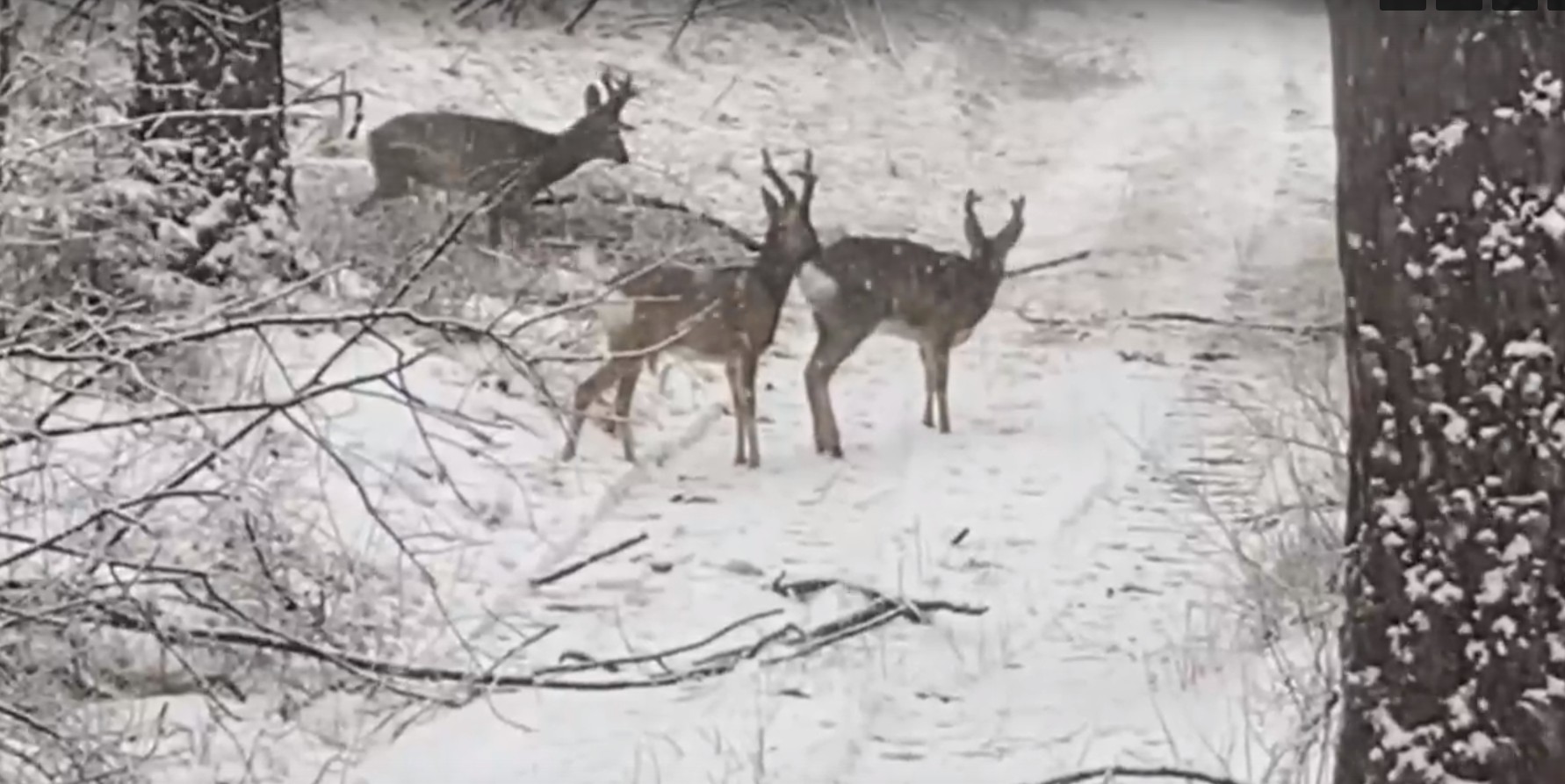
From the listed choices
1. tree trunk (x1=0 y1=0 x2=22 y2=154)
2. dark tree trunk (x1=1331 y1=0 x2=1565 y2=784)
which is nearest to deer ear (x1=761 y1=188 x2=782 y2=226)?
tree trunk (x1=0 y1=0 x2=22 y2=154)

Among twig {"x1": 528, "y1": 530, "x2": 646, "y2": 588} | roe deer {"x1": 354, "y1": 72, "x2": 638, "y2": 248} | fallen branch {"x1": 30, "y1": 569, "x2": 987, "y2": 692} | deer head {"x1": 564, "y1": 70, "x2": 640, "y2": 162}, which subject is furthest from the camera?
deer head {"x1": 564, "y1": 70, "x2": 640, "y2": 162}

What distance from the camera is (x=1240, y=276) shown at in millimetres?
6949

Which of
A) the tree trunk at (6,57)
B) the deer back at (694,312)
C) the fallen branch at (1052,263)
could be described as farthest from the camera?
the fallen branch at (1052,263)

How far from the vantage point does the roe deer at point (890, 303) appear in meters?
6.55

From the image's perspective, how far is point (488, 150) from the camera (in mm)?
7320

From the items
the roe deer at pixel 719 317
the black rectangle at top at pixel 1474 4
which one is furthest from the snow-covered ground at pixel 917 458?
the black rectangle at top at pixel 1474 4

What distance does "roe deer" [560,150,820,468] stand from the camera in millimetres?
5816

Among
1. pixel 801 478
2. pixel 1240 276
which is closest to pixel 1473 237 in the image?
pixel 801 478

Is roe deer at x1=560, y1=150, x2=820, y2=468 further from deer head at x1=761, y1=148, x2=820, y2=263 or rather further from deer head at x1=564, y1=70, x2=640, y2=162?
deer head at x1=564, y1=70, x2=640, y2=162

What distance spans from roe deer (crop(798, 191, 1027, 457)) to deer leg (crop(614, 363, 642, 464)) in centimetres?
62

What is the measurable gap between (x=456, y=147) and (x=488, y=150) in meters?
0.16

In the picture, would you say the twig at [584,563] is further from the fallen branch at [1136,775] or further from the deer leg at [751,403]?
the fallen branch at [1136,775]

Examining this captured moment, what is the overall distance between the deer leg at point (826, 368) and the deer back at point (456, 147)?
1.28m

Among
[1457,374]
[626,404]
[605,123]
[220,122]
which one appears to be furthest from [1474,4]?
[605,123]
